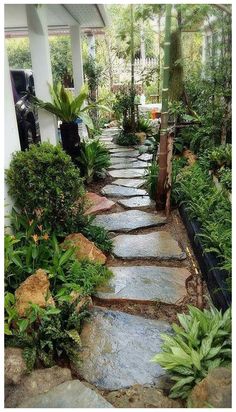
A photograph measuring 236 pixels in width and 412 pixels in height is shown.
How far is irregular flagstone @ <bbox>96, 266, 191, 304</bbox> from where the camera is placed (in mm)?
3184

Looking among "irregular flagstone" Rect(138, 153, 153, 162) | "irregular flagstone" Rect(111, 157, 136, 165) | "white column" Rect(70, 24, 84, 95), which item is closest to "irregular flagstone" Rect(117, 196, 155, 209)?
"irregular flagstone" Rect(111, 157, 136, 165)

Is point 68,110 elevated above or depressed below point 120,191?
above

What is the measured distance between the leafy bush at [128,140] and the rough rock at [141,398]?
25.6 feet

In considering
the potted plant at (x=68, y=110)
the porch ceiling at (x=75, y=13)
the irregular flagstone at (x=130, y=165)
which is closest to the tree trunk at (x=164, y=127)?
the potted plant at (x=68, y=110)

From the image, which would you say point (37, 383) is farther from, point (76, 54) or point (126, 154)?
point (76, 54)

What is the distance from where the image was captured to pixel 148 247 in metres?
4.07

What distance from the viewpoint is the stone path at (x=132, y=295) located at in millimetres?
2420

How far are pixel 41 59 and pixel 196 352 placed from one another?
13.9ft

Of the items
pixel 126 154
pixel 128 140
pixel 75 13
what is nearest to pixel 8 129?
pixel 75 13

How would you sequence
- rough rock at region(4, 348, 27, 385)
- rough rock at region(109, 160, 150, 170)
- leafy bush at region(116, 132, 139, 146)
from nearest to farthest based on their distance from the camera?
rough rock at region(4, 348, 27, 385)
rough rock at region(109, 160, 150, 170)
leafy bush at region(116, 132, 139, 146)

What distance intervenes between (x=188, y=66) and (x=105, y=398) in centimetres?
765

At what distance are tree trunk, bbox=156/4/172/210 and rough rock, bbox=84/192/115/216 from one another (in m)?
0.75

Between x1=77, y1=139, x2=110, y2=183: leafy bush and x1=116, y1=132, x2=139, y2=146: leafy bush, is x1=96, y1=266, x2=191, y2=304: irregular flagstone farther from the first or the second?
x1=116, y1=132, x2=139, y2=146: leafy bush
